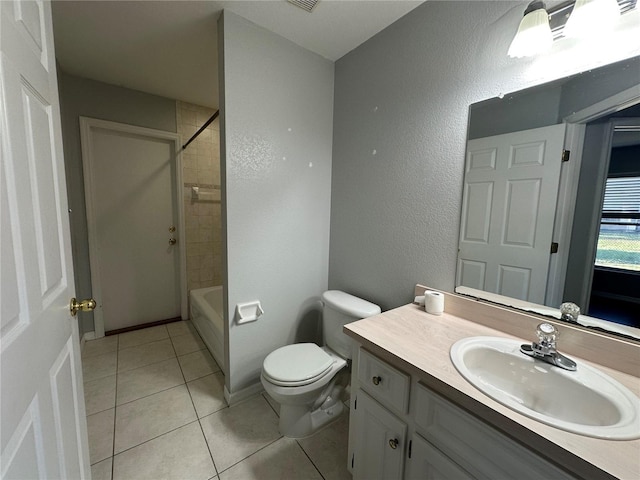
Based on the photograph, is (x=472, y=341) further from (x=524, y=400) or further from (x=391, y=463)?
(x=391, y=463)

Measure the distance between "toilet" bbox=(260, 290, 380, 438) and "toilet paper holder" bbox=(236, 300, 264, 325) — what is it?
28 cm

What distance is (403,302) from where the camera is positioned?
1542 mm

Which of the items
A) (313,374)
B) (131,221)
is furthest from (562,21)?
(131,221)

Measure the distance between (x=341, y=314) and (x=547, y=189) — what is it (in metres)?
1.19

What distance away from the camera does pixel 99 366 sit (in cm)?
205

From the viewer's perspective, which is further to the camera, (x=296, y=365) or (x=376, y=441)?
(x=296, y=365)

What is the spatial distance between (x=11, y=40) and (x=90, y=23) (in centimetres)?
150

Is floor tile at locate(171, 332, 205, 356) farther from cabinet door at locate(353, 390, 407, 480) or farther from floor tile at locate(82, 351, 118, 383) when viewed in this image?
cabinet door at locate(353, 390, 407, 480)

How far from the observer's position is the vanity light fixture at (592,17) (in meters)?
0.85

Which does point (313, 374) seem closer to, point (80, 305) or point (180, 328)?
point (80, 305)

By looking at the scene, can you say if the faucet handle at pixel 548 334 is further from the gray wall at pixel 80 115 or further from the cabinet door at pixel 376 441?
the gray wall at pixel 80 115

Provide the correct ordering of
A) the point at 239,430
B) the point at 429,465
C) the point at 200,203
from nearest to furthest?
the point at 429,465, the point at 239,430, the point at 200,203

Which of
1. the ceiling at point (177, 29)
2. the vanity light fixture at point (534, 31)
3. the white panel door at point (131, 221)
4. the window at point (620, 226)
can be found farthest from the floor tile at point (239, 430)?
the ceiling at point (177, 29)

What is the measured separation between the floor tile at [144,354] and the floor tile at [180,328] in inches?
6.8
